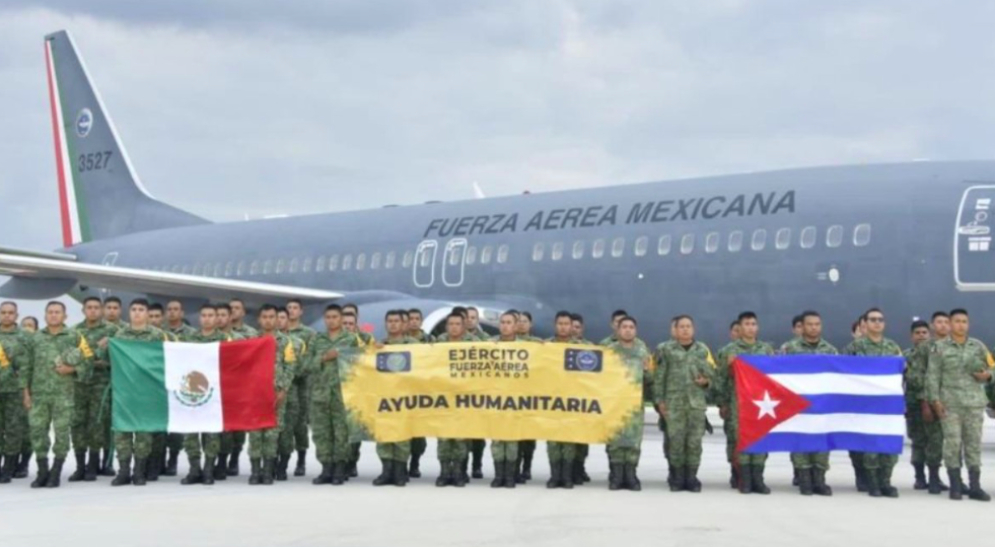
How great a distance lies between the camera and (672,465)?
12320 millimetres

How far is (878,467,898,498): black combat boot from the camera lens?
39.1 ft

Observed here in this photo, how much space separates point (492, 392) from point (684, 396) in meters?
1.79

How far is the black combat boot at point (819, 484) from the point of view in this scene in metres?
12.0

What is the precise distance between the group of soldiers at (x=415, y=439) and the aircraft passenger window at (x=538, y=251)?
29.4 ft

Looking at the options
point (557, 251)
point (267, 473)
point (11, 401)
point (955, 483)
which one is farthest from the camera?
point (557, 251)

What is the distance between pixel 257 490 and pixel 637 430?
11.1 feet

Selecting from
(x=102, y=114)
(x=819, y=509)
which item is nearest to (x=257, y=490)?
(x=819, y=509)

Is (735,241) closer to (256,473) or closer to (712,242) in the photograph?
(712,242)

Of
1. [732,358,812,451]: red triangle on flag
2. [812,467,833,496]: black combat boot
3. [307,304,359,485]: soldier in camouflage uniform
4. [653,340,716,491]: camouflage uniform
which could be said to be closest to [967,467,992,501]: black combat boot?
[812,467,833,496]: black combat boot

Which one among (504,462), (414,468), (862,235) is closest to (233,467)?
(414,468)

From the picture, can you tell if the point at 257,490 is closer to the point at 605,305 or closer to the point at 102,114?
the point at 605,305

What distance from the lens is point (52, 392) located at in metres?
12.6

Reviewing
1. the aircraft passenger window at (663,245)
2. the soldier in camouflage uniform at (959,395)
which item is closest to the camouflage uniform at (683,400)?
the soldier in camouflage uniform at (959,395)

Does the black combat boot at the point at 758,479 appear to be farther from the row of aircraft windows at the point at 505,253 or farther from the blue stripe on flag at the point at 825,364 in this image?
the row of aircraft windows at the point at 505,253
